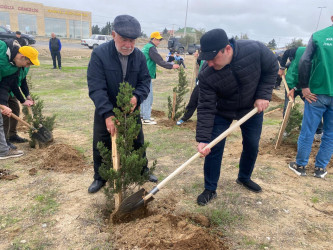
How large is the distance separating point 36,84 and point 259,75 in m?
11.3

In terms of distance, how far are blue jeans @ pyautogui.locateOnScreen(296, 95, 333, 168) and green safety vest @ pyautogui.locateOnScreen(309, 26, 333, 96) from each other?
0.45 feet

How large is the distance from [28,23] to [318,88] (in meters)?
54.7

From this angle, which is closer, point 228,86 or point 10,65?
point 228,86

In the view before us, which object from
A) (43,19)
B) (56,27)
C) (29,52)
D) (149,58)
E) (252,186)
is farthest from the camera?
(56,27)

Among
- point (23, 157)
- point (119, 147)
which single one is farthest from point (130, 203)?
point (23, 157)

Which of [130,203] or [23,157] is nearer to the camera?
[130,203]

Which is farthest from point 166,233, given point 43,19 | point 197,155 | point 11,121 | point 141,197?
point 43,19

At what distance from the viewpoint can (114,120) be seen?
100.0 inches

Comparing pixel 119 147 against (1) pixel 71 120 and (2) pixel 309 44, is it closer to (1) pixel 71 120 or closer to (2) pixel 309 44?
(2) pixel 309 44

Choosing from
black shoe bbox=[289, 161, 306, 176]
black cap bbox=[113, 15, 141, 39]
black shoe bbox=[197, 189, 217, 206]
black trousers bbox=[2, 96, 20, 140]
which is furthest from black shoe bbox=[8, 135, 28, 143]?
black shoe bbox=[289, 161, 306, 176]

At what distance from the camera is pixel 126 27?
2553mm

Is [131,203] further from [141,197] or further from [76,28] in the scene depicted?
[76,28]

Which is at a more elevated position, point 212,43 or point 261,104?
point 212,43

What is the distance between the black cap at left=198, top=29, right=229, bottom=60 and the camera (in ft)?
7.80
